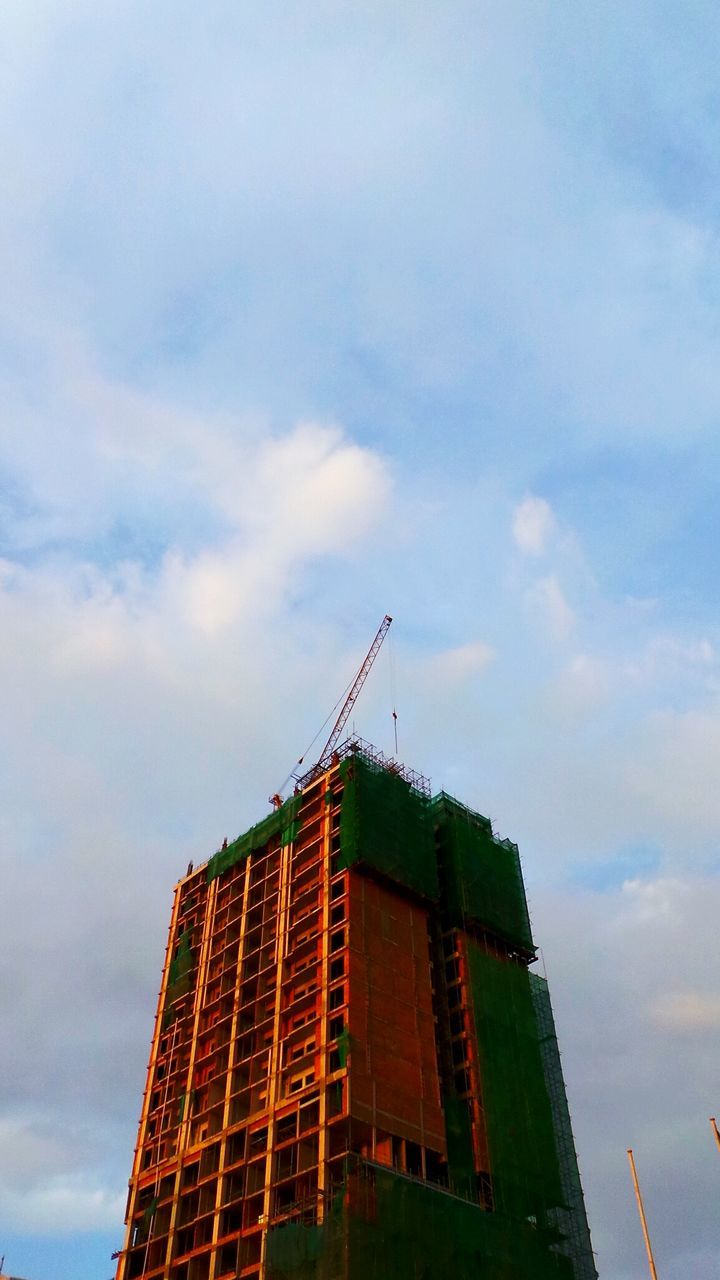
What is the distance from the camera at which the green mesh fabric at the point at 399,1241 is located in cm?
7719

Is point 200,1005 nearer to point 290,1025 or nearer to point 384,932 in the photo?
point 290,1025

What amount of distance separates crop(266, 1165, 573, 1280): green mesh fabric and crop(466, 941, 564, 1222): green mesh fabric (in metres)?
4.92

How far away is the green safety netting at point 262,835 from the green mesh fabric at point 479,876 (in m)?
15.4

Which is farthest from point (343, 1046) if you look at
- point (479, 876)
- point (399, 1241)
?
point (479, 876)

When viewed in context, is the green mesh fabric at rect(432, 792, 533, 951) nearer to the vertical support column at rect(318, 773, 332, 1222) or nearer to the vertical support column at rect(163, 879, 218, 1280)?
the vertical support column at rect(318, 773, 332, 1222)

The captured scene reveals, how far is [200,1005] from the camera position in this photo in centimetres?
11369

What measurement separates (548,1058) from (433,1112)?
22.6m

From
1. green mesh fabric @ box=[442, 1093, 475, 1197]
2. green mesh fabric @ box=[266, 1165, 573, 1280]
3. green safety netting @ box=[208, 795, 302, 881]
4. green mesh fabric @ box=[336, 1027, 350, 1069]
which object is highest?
green safety netting @ box=[208, 795, 302, 881]

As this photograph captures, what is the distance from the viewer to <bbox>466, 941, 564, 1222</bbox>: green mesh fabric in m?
93.3

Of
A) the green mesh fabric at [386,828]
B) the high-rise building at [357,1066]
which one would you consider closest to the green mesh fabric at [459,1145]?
the high-rise building at [357,1066]

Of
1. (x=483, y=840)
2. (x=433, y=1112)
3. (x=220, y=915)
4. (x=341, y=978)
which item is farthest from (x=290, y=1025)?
(x=483, y=840)

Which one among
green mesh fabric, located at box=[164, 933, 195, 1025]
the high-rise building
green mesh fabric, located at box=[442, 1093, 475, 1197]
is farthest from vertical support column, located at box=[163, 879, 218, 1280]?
green mesh fabric, located at box=[442, 1093, 475, 1197]

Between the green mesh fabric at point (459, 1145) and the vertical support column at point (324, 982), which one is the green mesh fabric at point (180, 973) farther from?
the green mesh fabric at point (459, 1145)

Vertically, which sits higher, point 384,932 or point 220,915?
point 220,915
